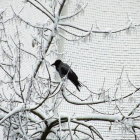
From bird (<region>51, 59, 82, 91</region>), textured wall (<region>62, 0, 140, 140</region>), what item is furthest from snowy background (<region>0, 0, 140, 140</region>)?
bird (<region>51, 59, 82, 91</region>)

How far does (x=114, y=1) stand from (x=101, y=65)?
84cm

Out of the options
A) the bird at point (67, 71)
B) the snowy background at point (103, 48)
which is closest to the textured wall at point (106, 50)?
the snowy background at point (103, 48)

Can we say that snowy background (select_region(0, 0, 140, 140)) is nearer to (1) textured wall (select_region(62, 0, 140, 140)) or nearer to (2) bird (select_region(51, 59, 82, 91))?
(1) textured wall (select_region(62, 0, 140, 140))

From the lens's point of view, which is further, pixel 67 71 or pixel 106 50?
pixel 106 50

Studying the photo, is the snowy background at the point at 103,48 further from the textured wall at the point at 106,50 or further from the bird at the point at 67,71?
the bird at the point at 67,71

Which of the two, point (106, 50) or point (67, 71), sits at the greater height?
point (106, 50)

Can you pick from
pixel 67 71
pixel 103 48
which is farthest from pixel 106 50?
pixel 67 71

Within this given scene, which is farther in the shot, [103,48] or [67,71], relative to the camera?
[103,48]

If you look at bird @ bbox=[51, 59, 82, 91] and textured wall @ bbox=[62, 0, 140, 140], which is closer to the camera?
bird @ bbox=[51, 59, 82, 91]

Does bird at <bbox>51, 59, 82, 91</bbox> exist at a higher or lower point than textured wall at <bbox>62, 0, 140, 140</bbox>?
lower

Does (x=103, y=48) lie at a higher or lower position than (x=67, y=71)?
higher

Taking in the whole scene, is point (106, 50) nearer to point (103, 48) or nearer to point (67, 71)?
point (103, 48)

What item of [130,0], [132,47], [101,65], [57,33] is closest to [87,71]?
[101,65]

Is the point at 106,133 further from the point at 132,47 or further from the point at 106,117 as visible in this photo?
the point at 106,117
